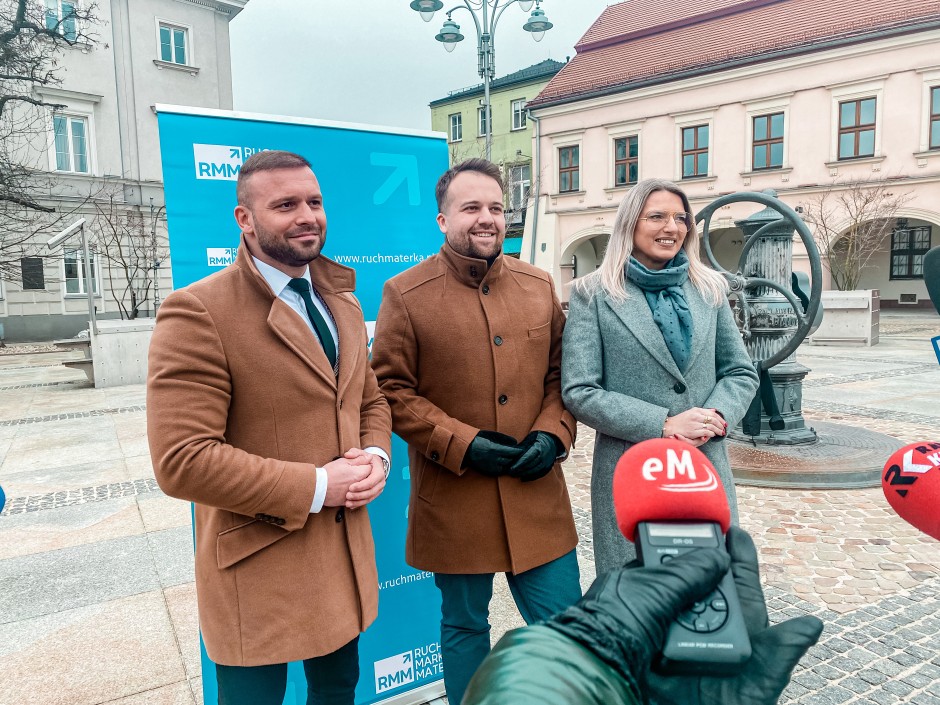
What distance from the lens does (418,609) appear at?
285 cm

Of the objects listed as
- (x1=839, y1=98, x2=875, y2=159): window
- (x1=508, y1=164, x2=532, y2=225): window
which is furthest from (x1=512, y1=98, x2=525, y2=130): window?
(x1=839, y1=98, x2=875, y2=159): window

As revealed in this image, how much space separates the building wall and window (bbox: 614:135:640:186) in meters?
0.35

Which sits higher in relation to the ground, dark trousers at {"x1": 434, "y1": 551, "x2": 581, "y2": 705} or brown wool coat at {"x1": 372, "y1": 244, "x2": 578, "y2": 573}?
brown wool coat at {"x1": 372, "y1": 244, "x2": 578, "y2": 573}

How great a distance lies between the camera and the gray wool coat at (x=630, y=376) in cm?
220

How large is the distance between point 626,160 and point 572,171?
271 cm

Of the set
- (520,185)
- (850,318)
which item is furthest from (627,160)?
(850,318)

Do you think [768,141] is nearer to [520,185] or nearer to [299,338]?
[520,185]

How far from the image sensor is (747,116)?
86.8 ft

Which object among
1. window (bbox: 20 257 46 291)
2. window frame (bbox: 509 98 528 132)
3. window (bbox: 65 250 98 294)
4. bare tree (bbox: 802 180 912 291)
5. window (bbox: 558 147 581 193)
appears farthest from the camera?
window frame (bbox: 509 98 528 132)

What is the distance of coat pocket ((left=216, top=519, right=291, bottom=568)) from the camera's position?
173cm

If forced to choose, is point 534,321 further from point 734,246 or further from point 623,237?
point 734,246

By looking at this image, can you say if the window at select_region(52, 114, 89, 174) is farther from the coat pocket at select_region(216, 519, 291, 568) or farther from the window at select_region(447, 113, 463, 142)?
the coat pocket at select_region(216, 519, 291, 568)

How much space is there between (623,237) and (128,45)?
2763cm

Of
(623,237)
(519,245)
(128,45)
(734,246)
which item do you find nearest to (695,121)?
(734,246)
